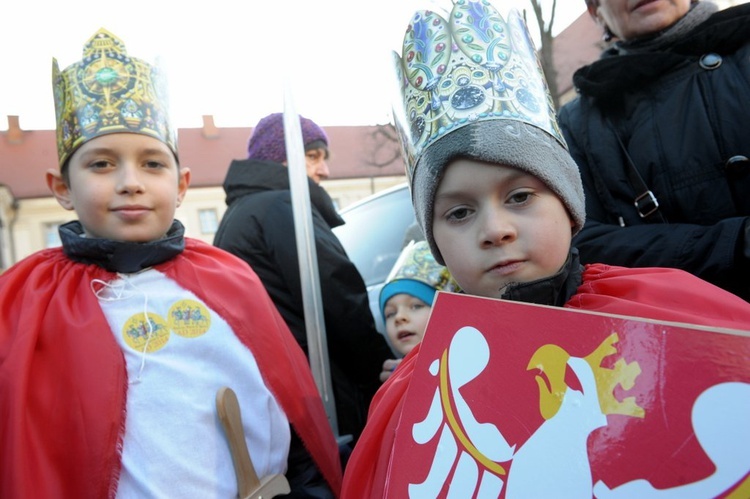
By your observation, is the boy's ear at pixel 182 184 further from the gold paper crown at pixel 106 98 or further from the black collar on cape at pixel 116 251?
the black collar on cape at pixel 116 251

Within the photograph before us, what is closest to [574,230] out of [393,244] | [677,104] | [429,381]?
[677,104]

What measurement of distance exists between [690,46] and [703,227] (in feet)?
1.69

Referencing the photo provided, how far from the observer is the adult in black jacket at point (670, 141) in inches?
56.5

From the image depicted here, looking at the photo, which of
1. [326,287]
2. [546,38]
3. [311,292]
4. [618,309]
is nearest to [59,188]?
[311,292]

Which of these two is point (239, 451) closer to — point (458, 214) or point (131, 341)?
point (131, 341)

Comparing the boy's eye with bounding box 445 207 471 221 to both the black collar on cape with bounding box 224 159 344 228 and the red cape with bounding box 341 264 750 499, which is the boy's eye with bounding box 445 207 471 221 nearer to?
the red cape with bounding box 341 264 750 499

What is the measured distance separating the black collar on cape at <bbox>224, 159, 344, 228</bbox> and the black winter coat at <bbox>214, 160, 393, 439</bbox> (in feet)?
0.31

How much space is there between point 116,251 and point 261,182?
1.04m

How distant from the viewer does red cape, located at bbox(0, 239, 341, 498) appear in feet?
4.47

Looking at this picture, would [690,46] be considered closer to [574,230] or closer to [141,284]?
[574,230]

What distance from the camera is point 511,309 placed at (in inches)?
34.6

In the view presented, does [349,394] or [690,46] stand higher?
[690,46]

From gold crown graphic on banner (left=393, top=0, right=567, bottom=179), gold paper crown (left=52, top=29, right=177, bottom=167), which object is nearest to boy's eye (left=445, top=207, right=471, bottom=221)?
gold crown graphic on banner (left=393, top=0, right=567, bottom=179)

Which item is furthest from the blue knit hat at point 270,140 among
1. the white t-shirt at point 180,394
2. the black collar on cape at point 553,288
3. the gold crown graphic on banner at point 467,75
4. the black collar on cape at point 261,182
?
the black collar on cape at point 553,288
